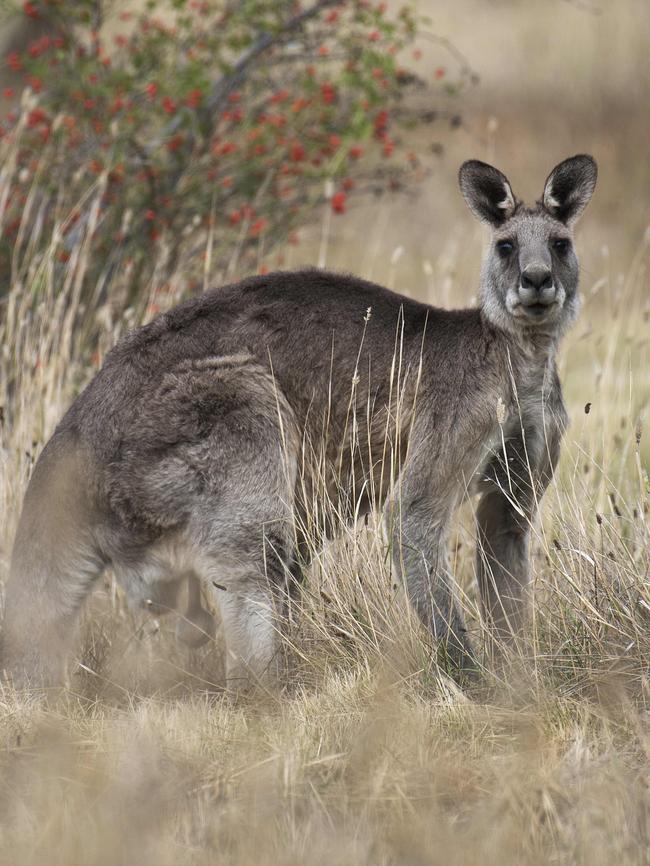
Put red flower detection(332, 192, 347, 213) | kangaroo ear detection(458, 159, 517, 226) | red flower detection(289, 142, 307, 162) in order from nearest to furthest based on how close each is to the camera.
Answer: kangaroo ear detection(458, 159, 517, 226), red flower detection(332, 192, 347, 213), red flower detection(289, 142, 307, 162)

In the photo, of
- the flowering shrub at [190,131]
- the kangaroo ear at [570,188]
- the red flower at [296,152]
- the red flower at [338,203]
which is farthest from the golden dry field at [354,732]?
the red flower at [296,152]

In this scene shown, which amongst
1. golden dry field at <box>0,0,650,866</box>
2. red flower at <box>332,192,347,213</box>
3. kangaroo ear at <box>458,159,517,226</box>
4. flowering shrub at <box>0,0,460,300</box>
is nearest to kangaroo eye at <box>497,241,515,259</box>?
kangaroo ear at <box>458,159,517,226</box>

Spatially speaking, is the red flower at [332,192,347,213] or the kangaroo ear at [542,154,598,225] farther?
the red flower at [332,192,347,213]

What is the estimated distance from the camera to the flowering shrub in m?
7.33

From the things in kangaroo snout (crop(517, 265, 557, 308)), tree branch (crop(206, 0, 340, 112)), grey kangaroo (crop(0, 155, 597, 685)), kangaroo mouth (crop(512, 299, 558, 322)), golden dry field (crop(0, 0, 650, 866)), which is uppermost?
tree branch (crop(206, 0, 340, 112))

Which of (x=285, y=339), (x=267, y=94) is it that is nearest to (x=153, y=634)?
(x=285, y=339)

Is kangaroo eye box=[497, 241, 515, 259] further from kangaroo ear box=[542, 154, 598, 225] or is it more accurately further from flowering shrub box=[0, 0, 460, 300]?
flowering shrub box=[0, 0, 460, 300]

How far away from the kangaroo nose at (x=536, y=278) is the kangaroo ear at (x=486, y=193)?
0.45 metres

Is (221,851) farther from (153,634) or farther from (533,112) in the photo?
(533,112)

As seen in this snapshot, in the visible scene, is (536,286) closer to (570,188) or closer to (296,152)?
(570,188)

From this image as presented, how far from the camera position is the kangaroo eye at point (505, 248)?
4.74 m

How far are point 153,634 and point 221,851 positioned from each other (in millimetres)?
1825

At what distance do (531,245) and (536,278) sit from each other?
0.68 ft

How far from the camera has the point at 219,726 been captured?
395 cm
